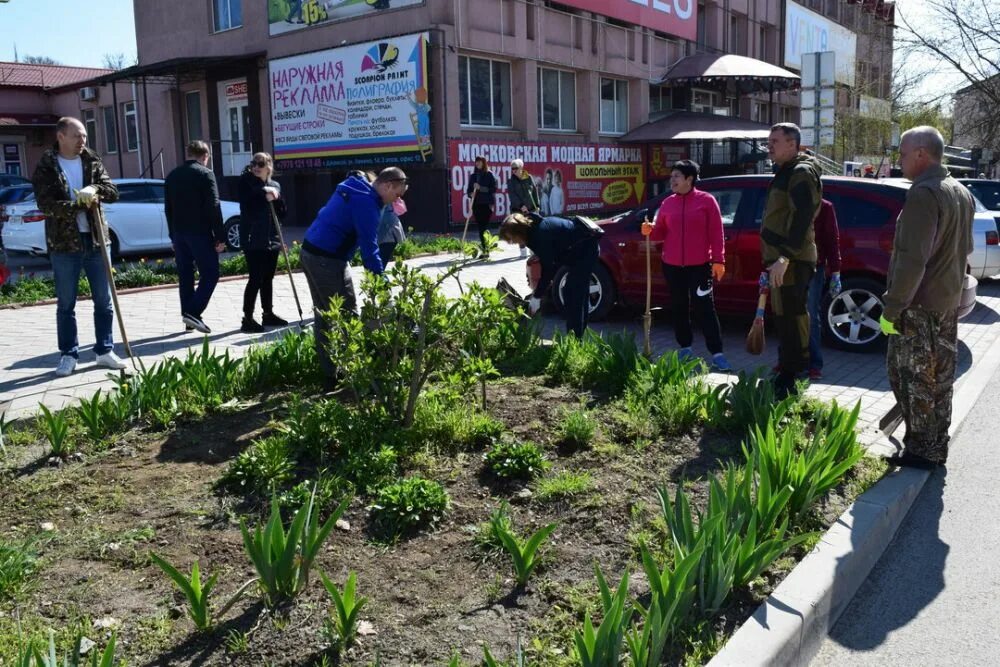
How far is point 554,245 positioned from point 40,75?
39.4 meters

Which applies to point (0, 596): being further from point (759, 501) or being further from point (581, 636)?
point (759, 501)

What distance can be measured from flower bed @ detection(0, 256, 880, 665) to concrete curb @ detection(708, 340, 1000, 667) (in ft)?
0.31

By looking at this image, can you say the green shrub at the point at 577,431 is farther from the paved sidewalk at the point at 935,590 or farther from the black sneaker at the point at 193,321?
the black sneaker at the point at 193,321

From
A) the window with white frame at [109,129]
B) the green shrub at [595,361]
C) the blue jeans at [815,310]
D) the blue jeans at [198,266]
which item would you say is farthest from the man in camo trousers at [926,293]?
the window with white frame at [109,129]

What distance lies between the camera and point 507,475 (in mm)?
4582

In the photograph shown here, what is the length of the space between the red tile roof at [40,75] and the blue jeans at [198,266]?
101 ft

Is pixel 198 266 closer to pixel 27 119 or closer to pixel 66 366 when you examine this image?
pixel 66 366

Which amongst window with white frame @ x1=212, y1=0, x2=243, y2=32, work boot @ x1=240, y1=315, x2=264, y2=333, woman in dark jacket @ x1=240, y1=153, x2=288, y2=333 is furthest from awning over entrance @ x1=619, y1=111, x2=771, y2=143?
work boot @ x1=240, y1=315, x2=264, y2=333

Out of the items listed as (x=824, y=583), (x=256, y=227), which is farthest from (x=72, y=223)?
(x=824, y=583)

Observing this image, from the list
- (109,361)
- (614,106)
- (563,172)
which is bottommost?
(109,361)

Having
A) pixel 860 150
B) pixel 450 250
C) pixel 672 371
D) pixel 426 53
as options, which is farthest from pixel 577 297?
pixel 860 150

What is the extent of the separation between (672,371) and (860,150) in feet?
117

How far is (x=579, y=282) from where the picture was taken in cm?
732

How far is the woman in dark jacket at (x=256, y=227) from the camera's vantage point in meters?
9.36
